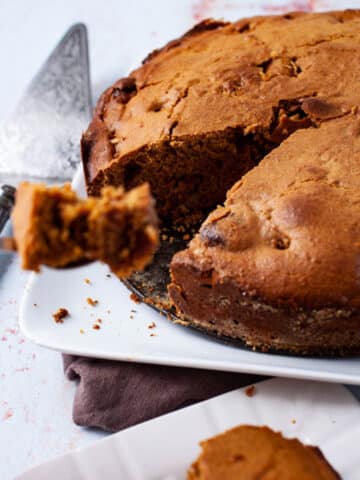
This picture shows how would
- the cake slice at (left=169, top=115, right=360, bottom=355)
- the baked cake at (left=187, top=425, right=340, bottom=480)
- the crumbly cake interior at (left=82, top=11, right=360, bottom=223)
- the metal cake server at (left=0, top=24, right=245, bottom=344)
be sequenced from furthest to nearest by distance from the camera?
the metal cake server at (left=0, top=24, right=245, bottom=344)
the crumbly cake interior at (left=82, top=11, right=360, bottom=223)
the cake slice at (left=169, top=115, right=360, bottom=355)
the baked cake at (left=187, top=425, right=340, bottom=480)

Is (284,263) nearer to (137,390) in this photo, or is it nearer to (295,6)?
(137,390)

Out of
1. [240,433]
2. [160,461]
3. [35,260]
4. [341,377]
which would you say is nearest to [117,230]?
[35,260]

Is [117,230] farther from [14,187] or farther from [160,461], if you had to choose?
[14,187]

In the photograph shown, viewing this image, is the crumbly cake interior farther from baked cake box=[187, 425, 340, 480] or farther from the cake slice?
baked cake box=[187, 425, 340, 480]

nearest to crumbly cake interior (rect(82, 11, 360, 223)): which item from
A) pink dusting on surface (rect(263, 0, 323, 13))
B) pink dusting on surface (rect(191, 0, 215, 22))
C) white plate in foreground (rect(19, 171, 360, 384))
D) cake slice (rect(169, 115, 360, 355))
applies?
cake slice (rect(169, 115, 360, 355))

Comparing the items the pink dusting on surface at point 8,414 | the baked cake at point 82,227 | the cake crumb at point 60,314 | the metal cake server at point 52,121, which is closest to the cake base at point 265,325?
the cake crumb at point 60,314

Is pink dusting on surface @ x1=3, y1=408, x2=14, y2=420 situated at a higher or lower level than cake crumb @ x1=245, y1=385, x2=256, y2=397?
lower
